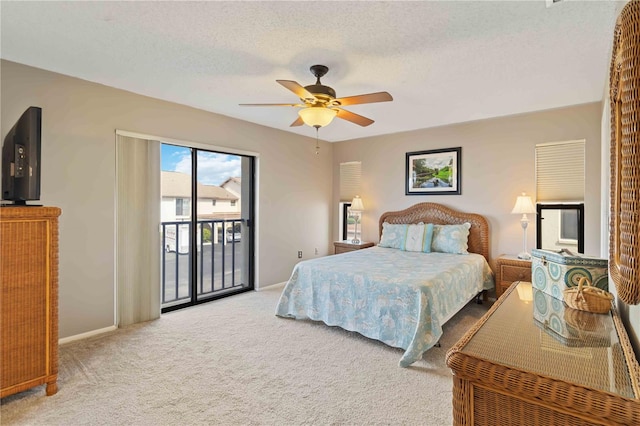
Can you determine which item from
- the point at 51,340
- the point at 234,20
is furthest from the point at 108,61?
the point at 51,340

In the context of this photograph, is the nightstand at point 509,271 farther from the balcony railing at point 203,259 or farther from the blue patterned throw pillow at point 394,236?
the balcony railing at point 203,259

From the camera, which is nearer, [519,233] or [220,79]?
[220,79]

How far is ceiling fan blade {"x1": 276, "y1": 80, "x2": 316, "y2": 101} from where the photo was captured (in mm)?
2277

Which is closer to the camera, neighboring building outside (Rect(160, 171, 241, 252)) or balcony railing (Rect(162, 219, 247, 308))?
neighboring building outside (Rect(160, 171, 241, 252))

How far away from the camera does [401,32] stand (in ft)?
7.01

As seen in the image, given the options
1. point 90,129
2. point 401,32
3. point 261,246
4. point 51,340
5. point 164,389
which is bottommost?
point 164,389

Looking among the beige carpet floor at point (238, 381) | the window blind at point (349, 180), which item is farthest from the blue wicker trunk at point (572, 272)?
the window blind at point (349, 180)

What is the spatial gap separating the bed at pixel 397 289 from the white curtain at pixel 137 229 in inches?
59.2

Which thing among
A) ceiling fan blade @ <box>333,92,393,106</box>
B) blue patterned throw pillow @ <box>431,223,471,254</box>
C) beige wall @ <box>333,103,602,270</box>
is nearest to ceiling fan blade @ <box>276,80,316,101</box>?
ceiling fan blade @ <box>333,92,393,106</box>

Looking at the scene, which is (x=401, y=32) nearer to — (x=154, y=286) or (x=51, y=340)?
(x=51, y=340)

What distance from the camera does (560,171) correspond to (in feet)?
12.6

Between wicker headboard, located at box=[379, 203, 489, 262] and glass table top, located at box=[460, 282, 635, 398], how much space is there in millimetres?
3002

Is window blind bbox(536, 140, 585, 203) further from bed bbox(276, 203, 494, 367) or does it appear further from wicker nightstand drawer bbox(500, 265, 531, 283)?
wicker nightstand drawer bbox(500, 265, 531, 283)

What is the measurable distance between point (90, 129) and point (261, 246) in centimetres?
252
